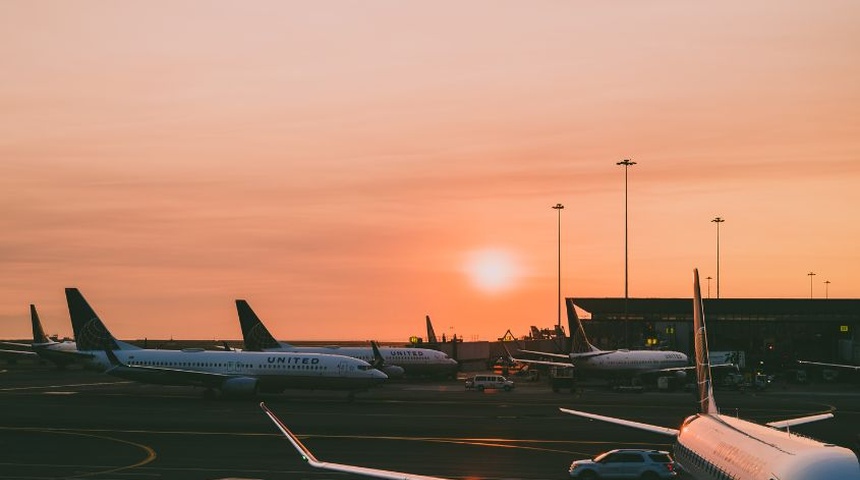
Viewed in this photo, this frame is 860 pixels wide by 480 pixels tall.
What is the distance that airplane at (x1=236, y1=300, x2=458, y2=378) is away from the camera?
11981 cm

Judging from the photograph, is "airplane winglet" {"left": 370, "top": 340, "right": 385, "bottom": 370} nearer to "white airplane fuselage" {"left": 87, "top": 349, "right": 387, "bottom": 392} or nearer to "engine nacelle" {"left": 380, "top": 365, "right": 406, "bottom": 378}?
"engine nacelle" {"left": 380, "top": 365, "right": 406, "bottom": 378}

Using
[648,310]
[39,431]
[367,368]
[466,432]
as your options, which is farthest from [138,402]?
[648,310]

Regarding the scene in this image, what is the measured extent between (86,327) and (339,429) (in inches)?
1789

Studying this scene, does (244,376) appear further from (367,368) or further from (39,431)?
(39,431)

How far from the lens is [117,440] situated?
60375mm

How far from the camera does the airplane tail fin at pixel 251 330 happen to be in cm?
11962

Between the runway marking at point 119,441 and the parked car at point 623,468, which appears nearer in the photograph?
the parked car at point 623,468

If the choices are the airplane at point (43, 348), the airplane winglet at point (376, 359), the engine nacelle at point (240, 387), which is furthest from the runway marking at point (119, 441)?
the airplane at point (43, 348)

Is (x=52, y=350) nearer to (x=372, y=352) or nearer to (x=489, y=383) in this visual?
(x=372, y=352)

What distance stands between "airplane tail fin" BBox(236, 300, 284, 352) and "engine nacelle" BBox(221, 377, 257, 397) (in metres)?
27.0

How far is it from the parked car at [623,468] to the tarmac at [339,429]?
1558 millimetres

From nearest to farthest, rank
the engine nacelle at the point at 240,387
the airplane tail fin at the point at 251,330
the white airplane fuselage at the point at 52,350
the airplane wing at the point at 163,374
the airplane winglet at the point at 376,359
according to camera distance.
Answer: the engine nacelle at the point at 240,387
the airplane wing at the point at 163,374
the airplane winglet at the point at 376,359
the airplane tail fin at the point at 251,330
the white airplane fuselage at the point at 52,350

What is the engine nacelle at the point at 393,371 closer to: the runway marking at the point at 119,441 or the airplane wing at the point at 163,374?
the airplane wing at the point at 163,374

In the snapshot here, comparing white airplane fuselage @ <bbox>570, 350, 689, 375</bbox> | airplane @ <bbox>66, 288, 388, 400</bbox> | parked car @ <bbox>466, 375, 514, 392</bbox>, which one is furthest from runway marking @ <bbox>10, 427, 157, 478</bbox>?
white airplane fuselage @ <bbox>570, 350, 689, 375</bbox>
